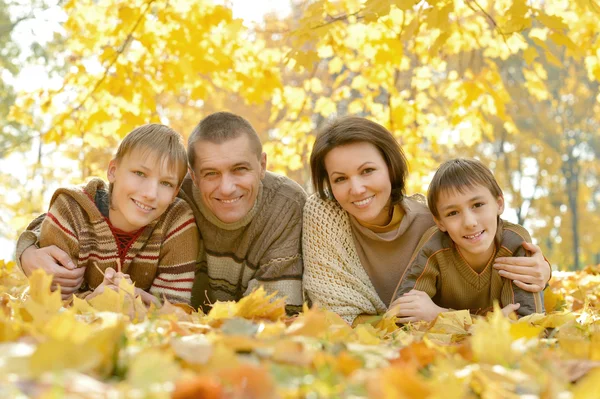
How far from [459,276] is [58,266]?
1860mm

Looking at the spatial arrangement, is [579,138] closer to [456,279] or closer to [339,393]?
[456,279]

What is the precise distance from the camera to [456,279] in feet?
9.16

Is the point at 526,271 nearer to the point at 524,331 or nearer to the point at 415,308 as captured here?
the point at 415,308

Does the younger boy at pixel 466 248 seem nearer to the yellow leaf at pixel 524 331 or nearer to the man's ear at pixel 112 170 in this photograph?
the yellow leaf at pixel 524 331

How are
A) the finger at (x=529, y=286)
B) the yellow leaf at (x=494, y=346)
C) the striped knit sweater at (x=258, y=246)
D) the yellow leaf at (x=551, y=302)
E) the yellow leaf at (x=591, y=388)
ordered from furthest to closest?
the yellow leaf at (x=551, y=302) → the striped knit sweater at (x=258, y=246) → the finger at (x=529, y=286) → the yellow leaf at (x=494, y=346) → the yellow leaf at (x=591, y=388)

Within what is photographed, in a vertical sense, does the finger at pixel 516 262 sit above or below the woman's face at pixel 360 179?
below

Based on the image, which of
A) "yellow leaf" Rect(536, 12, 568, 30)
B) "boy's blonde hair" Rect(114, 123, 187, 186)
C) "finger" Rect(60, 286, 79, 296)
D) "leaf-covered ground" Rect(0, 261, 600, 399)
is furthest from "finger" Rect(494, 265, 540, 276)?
"finger" Rect(60, 286, 79, 296)

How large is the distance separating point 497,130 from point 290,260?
13464 mm

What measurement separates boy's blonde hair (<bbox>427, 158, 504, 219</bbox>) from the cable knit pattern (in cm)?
48

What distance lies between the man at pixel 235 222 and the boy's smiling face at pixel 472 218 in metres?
0.78

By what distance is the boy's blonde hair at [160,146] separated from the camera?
2670 millimetres

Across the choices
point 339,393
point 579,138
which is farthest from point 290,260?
point 579,138

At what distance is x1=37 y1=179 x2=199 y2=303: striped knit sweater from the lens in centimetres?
273

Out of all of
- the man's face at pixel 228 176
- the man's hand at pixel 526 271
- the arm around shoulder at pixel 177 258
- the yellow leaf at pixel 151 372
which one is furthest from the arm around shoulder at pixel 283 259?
the yellow leaf at pixel 151 372
